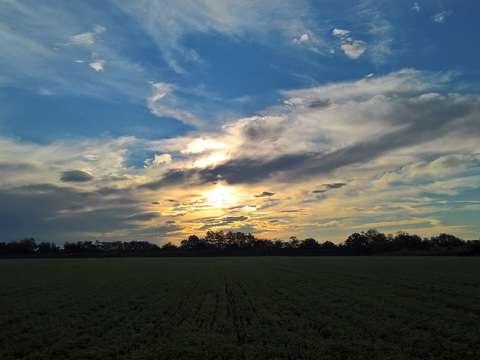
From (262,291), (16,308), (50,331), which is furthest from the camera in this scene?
(262,291)

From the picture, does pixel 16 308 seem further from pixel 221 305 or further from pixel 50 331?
pixel 221 305

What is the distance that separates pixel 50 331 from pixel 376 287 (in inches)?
1048

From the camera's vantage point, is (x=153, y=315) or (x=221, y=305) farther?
(x=221, y=305)

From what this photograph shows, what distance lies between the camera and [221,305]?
22469 mm

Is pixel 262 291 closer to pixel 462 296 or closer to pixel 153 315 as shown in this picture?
pixel 153 315

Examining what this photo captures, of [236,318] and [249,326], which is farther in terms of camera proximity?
[236,318]

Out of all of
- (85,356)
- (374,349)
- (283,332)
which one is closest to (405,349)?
(374,349)

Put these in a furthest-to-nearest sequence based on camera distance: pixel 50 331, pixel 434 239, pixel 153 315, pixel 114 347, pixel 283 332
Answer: pixel 434 239 < pixel 153 315 < pixel 50 331 < pixel 283 332 < pixel 114 347

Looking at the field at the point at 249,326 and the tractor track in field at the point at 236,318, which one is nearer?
the field at the point at 249,326

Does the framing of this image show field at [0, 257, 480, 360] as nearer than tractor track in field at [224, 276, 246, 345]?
Yes

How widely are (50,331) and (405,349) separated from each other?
16.8 metres

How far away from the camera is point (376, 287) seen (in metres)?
29.2

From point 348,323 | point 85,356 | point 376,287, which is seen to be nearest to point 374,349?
point 348,323

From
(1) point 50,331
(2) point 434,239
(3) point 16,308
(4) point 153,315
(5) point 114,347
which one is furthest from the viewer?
(2) point 434,239
